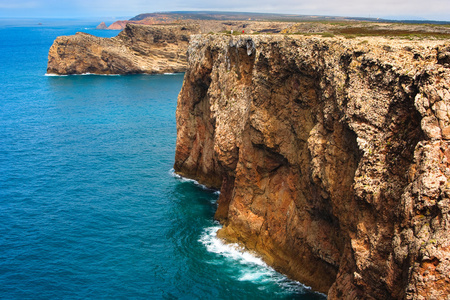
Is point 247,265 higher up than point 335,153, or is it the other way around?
point 335,153

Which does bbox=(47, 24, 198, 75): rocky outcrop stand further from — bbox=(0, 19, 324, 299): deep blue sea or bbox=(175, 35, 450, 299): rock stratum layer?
bbox=(175, 35, 450, 299): rock stratum layer

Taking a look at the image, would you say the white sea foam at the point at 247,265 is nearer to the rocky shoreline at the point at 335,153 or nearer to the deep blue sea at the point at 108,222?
the deep blue sea at the point at 108,222

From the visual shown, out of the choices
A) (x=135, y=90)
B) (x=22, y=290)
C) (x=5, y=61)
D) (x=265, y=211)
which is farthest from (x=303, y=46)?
(x=5, y=61)

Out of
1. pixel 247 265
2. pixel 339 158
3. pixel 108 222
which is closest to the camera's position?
pixel 339 158

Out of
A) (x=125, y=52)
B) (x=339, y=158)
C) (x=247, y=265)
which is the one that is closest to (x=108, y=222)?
(x=247, y=265)

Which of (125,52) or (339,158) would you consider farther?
(125,52)

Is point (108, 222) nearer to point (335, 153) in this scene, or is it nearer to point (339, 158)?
point (335, 153)

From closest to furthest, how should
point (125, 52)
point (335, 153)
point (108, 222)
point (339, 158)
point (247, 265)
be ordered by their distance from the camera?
point (339, 158)
point (335, 153)
point (247, 265)
point (108, 222)
point (125, 52)

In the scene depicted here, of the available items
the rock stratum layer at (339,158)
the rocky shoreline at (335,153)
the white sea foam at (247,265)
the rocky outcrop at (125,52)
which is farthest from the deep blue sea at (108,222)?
the rocky outcrop at (125,52)
